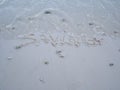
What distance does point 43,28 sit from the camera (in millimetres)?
3119

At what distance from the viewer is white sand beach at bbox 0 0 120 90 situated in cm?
230

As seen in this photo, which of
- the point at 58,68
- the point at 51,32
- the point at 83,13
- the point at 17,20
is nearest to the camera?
the point at 58,68

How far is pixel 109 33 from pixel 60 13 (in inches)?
42.4

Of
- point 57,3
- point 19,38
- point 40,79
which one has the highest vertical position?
point 57,3

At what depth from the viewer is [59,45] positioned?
2766mm

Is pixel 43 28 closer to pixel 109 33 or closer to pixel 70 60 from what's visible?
pixel 70 60

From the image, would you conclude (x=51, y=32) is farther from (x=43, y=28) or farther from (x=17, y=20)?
(x=17, y=20)

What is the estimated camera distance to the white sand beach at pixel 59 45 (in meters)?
2.30

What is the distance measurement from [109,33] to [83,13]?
77 centimetres

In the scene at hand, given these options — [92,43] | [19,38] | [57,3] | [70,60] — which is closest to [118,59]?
[92,43]

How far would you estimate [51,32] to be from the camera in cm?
304

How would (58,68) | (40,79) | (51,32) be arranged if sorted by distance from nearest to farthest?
(40,79) < (58,68) < (51,32)

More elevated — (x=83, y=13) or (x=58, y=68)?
(x=83, y=13)

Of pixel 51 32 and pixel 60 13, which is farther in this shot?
pixel 60 13
